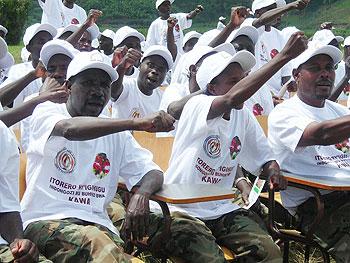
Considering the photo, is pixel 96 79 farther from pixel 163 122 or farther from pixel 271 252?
pixel 271 252

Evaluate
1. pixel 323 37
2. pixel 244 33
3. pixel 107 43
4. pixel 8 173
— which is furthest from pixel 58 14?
pixel 8 173

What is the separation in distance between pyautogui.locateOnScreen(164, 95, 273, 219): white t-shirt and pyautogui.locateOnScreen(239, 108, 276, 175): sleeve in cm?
9

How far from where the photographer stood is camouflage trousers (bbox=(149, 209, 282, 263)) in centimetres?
385

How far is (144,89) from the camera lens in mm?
6098

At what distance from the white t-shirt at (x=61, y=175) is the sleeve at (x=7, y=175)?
0.35m

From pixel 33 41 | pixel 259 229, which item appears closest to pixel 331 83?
pixel 259 229

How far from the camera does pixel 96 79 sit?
3.88m

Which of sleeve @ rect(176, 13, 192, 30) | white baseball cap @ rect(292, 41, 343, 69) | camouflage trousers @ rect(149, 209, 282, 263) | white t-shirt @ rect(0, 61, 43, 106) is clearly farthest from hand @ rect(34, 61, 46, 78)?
sleeve @ rect(176, 13, 192, 30)

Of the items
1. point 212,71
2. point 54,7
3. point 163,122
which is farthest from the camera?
point 54,7

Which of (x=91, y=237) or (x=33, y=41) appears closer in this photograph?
(x=91, y=237)

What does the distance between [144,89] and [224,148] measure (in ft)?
6.58

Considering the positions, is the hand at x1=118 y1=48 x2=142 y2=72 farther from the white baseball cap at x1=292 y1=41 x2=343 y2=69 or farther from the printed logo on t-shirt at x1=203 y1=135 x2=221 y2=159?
the white baseball cap at x1=292 y1=41 x2=343 y2=69

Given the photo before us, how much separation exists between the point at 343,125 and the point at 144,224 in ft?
4.28

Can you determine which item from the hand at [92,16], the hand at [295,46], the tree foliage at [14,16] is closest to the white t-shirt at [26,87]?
the hand at [92,16]
